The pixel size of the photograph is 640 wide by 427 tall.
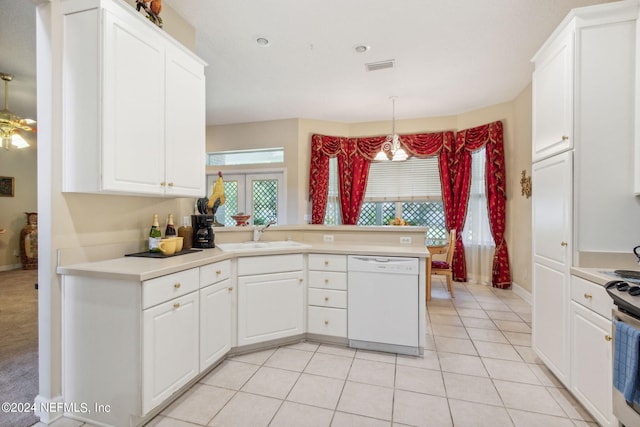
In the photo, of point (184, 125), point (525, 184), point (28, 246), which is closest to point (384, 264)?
point (184, 125)

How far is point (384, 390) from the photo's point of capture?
6.60 feet

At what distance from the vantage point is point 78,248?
184 centimetres

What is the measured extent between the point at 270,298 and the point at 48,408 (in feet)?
4.83

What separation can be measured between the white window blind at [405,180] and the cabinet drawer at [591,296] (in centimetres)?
362

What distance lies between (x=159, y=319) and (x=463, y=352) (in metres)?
2.43

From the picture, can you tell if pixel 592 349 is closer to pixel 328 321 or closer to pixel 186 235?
pixel 328 321

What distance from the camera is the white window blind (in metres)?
5.39

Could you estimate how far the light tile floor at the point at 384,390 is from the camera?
1729 mm

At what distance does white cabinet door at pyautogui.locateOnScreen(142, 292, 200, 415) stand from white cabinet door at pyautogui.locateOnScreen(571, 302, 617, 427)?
2.38 m

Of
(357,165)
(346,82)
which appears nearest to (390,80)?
(346,82)

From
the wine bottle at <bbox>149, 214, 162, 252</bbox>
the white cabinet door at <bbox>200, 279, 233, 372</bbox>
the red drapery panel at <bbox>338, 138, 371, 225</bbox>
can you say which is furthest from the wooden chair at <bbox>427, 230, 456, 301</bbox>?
the wine bottle at <bbox>149, 214, 162, 252</bbox>

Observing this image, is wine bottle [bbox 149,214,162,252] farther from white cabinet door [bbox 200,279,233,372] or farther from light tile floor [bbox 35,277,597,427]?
light tile floor [bbox 35,277,597,427]

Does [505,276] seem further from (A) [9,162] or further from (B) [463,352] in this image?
(A) [9,162]

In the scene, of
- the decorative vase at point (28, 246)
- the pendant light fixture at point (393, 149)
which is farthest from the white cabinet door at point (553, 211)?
the decorative vase at point (28, 246)
